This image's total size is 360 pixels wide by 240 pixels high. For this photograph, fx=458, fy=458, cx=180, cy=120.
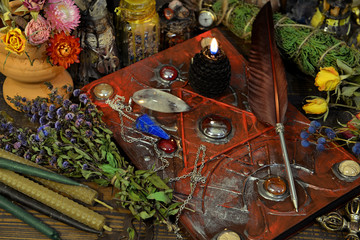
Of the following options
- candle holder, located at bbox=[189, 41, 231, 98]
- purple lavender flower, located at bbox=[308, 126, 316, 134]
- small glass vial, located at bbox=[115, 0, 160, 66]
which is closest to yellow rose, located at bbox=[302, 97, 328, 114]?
purple lavender flower, located at bbox=[308, 126, 316, 134]

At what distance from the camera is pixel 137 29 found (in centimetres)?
145

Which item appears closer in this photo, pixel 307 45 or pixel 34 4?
pixel 34 4

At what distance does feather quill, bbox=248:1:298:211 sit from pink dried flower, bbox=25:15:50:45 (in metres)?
0.61

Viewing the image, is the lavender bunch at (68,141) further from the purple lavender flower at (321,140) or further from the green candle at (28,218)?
the purple lavender flower at (321,140)

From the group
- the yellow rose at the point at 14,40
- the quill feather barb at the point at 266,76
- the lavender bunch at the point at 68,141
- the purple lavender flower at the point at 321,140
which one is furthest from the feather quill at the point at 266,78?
the yellow rose at the point at 14,40

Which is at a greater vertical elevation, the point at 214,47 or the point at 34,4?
the point at 34,4

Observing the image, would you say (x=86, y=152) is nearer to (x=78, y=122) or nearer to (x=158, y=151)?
(x=78, y=122)

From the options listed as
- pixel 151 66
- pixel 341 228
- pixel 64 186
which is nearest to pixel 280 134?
pixel 341 228

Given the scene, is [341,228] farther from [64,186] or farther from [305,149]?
[64,186]

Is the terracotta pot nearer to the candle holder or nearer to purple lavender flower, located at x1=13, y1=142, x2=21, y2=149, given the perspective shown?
purple lavender flower, located at x1=13, y1=142, x2=21, y2=149

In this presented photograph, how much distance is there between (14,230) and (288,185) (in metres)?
0.71

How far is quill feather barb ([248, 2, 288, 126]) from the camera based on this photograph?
4.31 ft


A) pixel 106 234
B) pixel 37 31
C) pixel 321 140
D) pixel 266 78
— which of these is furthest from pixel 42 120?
pixel 321 140

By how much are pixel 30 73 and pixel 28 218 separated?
409 millimetres
